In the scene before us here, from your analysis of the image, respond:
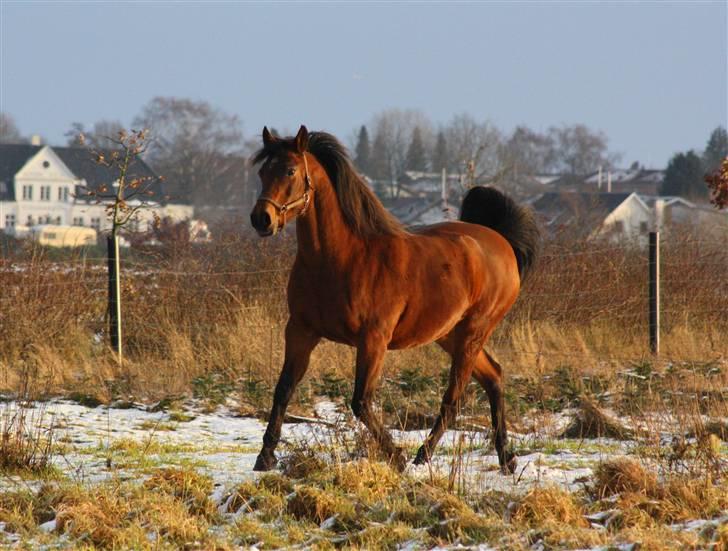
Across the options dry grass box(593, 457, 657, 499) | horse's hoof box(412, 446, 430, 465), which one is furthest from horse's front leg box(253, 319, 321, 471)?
dry grass box(593, 457, 657, 499)

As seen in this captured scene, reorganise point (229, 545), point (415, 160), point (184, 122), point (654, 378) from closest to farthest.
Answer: point (229, 545)
point (654, 378)
point (184, 122)
point (415, 160)

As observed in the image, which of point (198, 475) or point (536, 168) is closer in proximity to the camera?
point (198, 475)

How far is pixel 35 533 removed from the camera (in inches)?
225

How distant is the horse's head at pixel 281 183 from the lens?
6629 mm

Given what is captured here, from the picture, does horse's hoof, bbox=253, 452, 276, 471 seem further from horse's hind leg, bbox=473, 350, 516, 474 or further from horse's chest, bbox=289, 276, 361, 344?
horse's hind leg, bbox=473, 350, 516, 474

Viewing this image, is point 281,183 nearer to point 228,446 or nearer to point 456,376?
point 456,376

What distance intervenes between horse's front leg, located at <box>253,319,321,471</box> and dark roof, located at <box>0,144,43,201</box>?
8550 cm

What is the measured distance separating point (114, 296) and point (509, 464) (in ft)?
21.8

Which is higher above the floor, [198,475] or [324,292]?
[324,292]

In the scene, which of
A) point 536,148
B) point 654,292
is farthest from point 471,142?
point 654,292

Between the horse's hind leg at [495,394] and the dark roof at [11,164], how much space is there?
84.9m

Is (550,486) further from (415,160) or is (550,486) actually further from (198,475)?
(415,160)

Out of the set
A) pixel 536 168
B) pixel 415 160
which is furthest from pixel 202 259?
pixel 536 168

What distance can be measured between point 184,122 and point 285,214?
8605 centimetres
